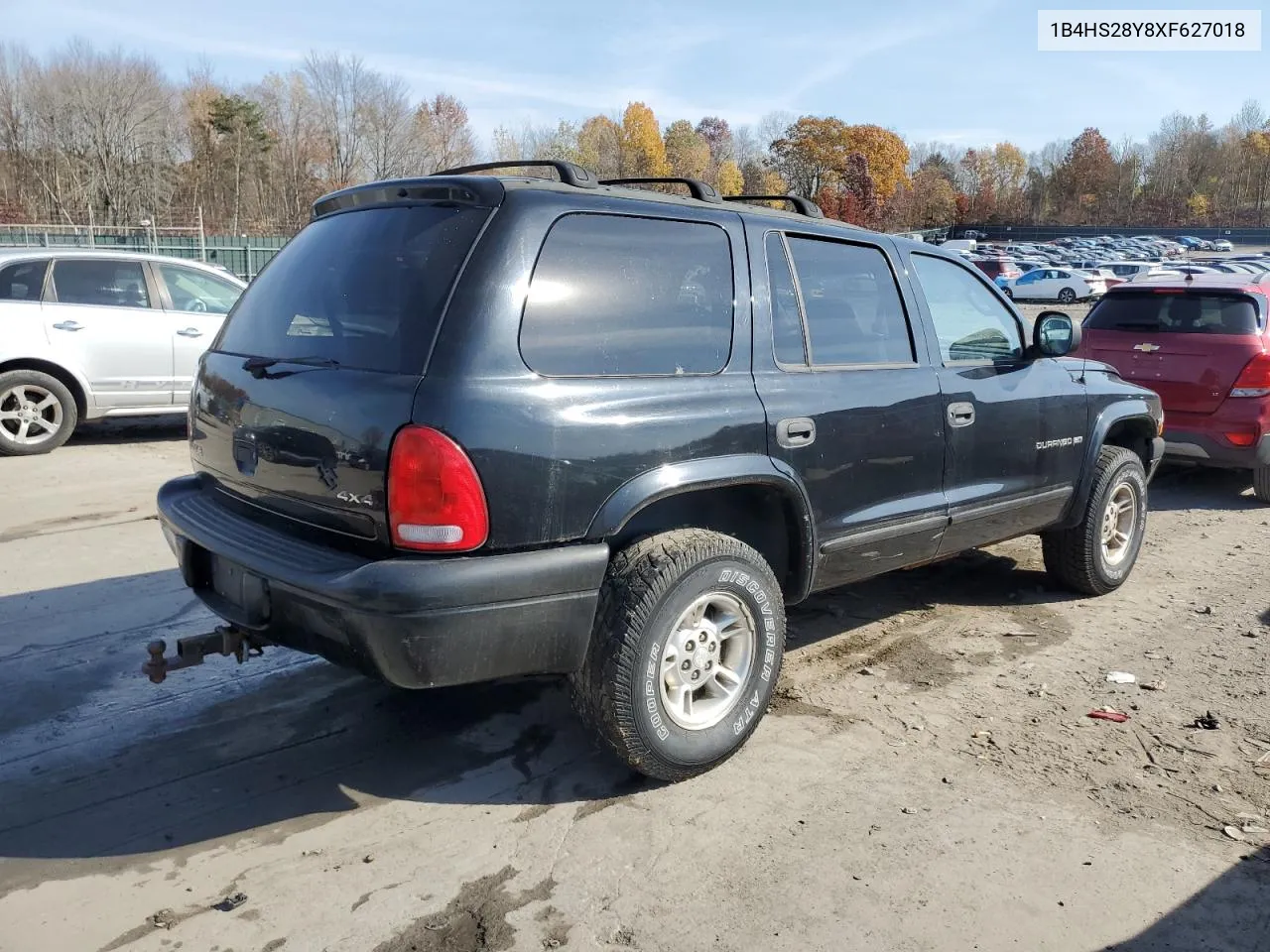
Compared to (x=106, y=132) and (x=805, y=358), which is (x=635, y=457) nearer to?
(x=805, y=358)

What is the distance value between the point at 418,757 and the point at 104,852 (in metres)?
0.99

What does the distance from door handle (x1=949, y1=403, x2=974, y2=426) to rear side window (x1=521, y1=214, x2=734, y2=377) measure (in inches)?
50.1

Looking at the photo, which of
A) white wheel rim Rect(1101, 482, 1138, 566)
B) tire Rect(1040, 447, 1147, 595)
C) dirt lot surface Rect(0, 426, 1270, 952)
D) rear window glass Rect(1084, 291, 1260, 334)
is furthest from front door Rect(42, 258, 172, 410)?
rear window glass Rect(1084, 291, 1260, 334)

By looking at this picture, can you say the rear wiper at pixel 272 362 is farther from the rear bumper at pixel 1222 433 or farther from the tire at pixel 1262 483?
the tire at pixel 1262 483

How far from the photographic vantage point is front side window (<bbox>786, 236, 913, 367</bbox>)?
3807 mm

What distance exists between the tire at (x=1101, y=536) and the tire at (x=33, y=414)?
7.63 metres

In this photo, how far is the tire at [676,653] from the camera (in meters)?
3.07

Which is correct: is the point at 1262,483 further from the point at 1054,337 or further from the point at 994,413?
the point at 994,413

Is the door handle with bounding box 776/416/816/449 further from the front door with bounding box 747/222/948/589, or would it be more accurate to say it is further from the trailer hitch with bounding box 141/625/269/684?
the trailer hitch with bounding box 141/625/269/684

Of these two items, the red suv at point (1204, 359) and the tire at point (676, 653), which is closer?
the tire at point (676, 653)

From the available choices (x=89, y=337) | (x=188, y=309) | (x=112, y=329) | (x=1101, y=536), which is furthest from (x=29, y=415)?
(x=1101, y=536)

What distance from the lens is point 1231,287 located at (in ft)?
25.8

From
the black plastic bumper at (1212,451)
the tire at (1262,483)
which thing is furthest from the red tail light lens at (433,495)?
the tire at (1262,483)

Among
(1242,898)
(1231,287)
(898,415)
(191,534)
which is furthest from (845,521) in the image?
(1231,287)
